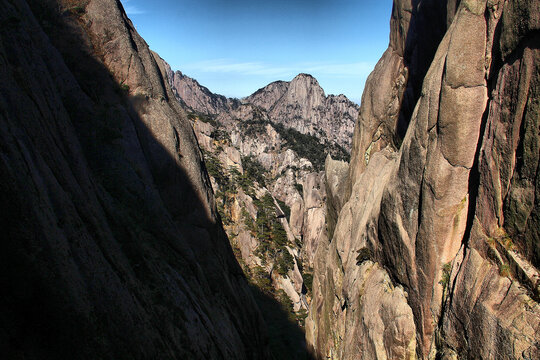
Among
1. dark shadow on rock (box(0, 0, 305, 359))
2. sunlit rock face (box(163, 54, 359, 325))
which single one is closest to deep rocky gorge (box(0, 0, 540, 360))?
dark shadow on rock (box(0, 0, 305, 359))

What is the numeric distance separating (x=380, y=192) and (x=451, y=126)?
8.22 metres

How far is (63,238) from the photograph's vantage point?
6727mm

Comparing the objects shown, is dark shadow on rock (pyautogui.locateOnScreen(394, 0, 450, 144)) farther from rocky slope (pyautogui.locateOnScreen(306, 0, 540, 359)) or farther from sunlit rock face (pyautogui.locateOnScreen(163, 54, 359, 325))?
sunlit rock face (pyautogui.locateOnScreen(163, 54, 359, 325))

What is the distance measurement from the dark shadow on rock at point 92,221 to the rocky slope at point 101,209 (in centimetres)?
4

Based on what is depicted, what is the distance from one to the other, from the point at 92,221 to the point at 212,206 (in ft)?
37.2

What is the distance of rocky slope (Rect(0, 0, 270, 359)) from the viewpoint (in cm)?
600

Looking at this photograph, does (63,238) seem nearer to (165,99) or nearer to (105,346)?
(105,346)

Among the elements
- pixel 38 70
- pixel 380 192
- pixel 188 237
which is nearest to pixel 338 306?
pixel 380 192

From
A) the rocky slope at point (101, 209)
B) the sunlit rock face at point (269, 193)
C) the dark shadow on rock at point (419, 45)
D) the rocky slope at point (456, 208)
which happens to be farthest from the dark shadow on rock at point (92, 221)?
the sunlit rock face at point (269, 193)

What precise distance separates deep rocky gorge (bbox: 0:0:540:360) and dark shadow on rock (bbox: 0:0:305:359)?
5 centimetres

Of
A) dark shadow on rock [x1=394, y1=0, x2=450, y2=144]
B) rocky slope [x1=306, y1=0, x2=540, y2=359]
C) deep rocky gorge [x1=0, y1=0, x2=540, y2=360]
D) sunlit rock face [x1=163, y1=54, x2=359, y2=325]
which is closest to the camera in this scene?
deep rocky gorge [x1=0, y1=0, x2=540, y2=360]

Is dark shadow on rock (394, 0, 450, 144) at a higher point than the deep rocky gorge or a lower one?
higher

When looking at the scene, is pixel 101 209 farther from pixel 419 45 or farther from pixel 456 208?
pixel 419 45

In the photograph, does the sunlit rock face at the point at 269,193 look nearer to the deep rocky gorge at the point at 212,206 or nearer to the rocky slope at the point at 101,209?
the deep rocky gorge at the point at 212,206
